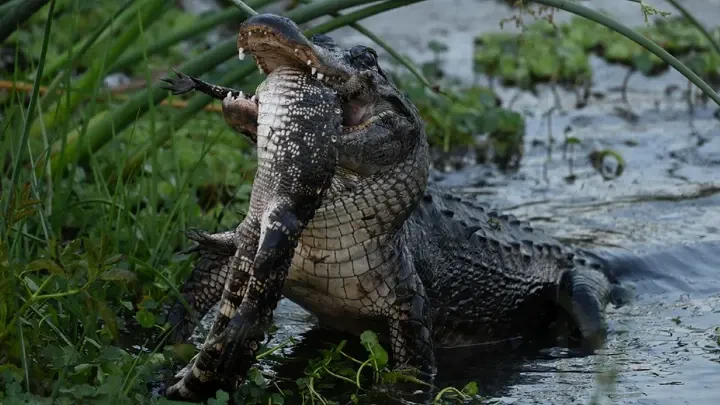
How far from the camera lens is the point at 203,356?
10.8 ft

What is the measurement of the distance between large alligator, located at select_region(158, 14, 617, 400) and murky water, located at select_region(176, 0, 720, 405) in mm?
238

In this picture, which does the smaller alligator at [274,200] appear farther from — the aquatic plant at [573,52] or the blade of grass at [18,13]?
the aquatic plant at [573,52]

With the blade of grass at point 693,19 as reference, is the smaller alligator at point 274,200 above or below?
below

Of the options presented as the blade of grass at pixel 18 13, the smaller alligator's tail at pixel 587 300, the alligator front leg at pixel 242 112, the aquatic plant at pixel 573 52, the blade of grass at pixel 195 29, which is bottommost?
the smaller alligator's tail at pixel 587 300

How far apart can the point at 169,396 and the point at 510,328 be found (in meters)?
1.92

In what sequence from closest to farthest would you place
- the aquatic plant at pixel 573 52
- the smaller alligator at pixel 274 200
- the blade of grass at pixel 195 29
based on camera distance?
the smaller alligator at pixel 274 200 < the blade of grass at pixel 195 29 < the aquatic plant at pixel 573 52

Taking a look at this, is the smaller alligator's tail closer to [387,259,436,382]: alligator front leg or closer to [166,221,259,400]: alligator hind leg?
[387,259,436,382]: alligator front leg

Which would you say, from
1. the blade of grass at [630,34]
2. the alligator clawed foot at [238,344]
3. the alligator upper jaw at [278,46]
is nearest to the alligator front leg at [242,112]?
the alligator upper jaw at [278,46]

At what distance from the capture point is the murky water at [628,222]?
423 cm

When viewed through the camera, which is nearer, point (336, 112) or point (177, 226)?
point (336, 112)

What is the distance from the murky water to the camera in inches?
167

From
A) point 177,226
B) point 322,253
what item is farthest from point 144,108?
point 322,253

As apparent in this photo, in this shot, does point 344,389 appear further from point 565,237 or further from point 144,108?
point 565,237

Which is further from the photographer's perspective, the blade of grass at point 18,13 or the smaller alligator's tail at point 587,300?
the smaller alligator's tail at point 587,300
